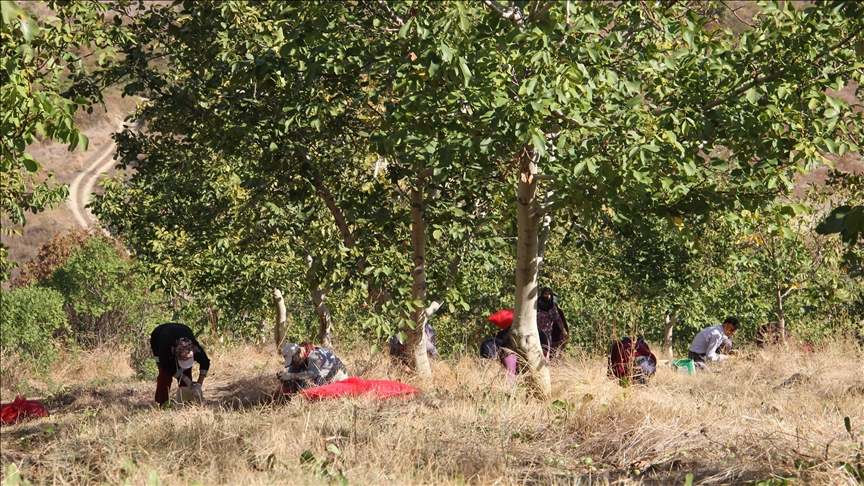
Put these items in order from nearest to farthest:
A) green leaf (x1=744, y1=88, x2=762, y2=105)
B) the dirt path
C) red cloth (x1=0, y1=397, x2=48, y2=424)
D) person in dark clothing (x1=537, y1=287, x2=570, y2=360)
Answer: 1. green leaf (x1=744, y1=88, x2=762, y2=105)
2. red cloth (x1=0, y1=397, x2=48, y2=424)
3. person in dark clothing (x1=537, y1=287, x2=570, y2=360)
4. the dirt path

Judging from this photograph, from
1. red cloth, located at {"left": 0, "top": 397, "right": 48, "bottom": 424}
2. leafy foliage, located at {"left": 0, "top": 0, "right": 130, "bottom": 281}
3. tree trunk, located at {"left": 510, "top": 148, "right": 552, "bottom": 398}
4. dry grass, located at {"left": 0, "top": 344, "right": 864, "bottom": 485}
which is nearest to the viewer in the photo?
leafy foliage, located at {"left": 0, "top": 0, "right": 130, "bottom": 281}

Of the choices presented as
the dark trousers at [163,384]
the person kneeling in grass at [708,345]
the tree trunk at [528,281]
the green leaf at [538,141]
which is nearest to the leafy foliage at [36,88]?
the green leaf at [538,141]

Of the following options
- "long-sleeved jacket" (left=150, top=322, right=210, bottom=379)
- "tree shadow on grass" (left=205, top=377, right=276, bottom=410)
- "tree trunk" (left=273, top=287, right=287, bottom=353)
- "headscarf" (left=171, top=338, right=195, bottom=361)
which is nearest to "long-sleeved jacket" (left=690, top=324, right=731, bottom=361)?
"tree shadow on grass" (left=205, top=377, right=276, bottom=410)

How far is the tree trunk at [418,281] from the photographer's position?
7922mm

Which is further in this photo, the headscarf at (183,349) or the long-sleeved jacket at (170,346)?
the long-sleeved jacket at (170,346)

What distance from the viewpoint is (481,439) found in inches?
214

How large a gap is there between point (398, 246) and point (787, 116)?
3.46 meters

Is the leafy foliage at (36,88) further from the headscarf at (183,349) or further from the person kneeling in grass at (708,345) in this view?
the person kneeling in grass at (708,345)

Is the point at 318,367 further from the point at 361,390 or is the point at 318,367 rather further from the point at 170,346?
the point at 170,346

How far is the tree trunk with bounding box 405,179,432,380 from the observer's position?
7.92 meters

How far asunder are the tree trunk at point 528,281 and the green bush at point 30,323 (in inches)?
448

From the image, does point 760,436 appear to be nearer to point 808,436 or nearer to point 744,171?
point 808,436

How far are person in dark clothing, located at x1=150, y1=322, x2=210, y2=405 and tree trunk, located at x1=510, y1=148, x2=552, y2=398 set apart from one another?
3148 millimetres

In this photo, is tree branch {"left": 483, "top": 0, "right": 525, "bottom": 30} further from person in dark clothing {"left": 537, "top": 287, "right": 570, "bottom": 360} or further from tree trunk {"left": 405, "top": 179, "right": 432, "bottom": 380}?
person in dark clothing {"left": 537, "top": 287, "right": 570, "bottom": 360}
